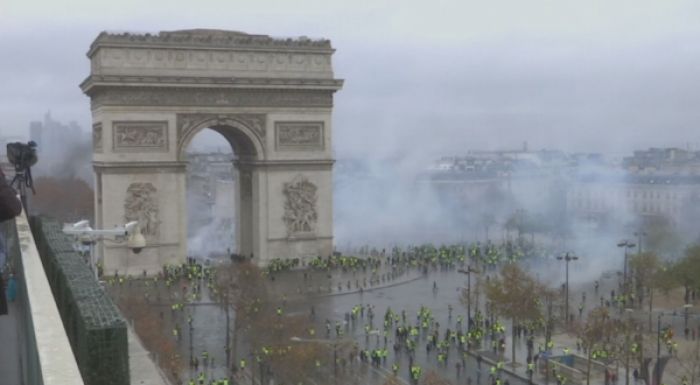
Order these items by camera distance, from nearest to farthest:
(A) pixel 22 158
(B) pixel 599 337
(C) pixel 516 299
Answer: (A) pixel 22 158 → (B) pixel 599 337 → (C) pixel 516 299

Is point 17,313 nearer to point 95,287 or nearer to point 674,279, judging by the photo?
point 95,287

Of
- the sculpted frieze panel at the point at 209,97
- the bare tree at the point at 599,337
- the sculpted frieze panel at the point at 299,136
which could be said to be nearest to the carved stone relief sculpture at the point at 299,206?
the sculpted frieze panel at the point at 299,136

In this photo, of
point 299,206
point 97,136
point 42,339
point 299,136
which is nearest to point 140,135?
point 97,136

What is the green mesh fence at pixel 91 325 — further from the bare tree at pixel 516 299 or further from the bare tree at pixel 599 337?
the bare tree at pixel 516 299

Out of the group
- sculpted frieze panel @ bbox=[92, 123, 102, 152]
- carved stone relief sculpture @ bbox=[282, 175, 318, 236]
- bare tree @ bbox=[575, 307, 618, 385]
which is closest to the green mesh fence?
bare tree @ bbox=[575, 307, 618, 385]

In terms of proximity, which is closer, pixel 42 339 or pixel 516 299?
pixel 42 339

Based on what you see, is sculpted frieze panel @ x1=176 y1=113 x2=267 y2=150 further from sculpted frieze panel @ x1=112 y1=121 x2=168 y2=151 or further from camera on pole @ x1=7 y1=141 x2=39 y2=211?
camera on pole @ x1=7 y1=141 x2=39 y2=211

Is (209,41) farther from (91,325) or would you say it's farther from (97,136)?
(91,325)
